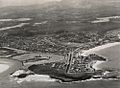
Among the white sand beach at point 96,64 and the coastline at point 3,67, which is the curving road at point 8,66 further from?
the white sand beach at point 96,64

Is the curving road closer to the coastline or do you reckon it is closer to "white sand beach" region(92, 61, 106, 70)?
the coastline

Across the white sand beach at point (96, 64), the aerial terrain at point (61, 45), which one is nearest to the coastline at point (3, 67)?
the aerial terrain at point (61, 45)

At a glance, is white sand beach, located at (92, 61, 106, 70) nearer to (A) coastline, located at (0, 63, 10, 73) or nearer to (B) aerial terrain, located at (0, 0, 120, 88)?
(B) aerial terrain, located at (0, 0, 120, 88)

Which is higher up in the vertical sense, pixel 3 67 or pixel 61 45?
pixel 61 45

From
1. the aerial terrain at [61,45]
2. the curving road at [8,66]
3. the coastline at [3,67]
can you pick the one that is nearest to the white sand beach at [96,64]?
the aerial terrain at [61,45]

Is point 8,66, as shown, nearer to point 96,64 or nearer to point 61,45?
point 61,45

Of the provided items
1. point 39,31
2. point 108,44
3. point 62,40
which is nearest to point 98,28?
point 108,44

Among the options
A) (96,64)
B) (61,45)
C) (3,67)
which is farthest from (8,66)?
(96,64)

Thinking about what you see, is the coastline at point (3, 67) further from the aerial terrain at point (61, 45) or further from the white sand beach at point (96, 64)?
the white sand beach at point (96, 64)

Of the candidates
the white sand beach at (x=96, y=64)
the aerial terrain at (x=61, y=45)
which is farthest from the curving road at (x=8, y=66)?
the white sand beach at (x=96, y=64)

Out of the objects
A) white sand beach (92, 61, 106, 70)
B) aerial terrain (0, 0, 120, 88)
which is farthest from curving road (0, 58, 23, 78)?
white sand beach (92, 61, 106, 70)

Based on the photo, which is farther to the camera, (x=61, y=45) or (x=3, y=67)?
(x=61, y=45)
